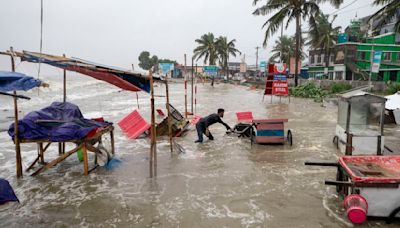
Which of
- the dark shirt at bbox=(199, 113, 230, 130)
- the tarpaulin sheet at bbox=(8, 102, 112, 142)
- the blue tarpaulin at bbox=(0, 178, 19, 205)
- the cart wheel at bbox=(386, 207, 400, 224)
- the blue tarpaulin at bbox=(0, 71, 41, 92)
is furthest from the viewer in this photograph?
the dark shirt at bbox=(199, 113, 230, 130)

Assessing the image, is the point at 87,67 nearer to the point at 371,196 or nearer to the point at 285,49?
the point at 371,196

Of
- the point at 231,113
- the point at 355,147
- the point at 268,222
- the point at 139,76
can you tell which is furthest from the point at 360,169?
the point at 231,113

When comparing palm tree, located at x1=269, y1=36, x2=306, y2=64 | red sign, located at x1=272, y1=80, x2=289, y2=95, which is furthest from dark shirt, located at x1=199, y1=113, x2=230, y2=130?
palm tree, located at x1=269, y1=36, x2=306, y2=64

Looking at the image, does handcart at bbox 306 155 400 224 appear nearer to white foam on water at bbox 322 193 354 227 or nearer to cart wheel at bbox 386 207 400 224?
cart wheel at bbox 386 207 400 224

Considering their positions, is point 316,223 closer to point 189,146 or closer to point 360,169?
point 360,169

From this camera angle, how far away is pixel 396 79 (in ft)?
116

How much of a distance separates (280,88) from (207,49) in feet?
142

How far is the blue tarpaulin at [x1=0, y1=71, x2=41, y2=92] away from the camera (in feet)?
17.3

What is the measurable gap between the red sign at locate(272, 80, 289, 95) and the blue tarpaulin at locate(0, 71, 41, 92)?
1920cm

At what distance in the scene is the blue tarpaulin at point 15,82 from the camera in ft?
17.3

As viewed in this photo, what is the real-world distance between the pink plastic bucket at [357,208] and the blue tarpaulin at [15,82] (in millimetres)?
5926

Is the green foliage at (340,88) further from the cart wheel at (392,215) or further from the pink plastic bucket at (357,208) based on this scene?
the pink plastic bucket at (357,208)

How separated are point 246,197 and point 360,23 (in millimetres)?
50396

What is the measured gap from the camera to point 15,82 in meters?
5.37
